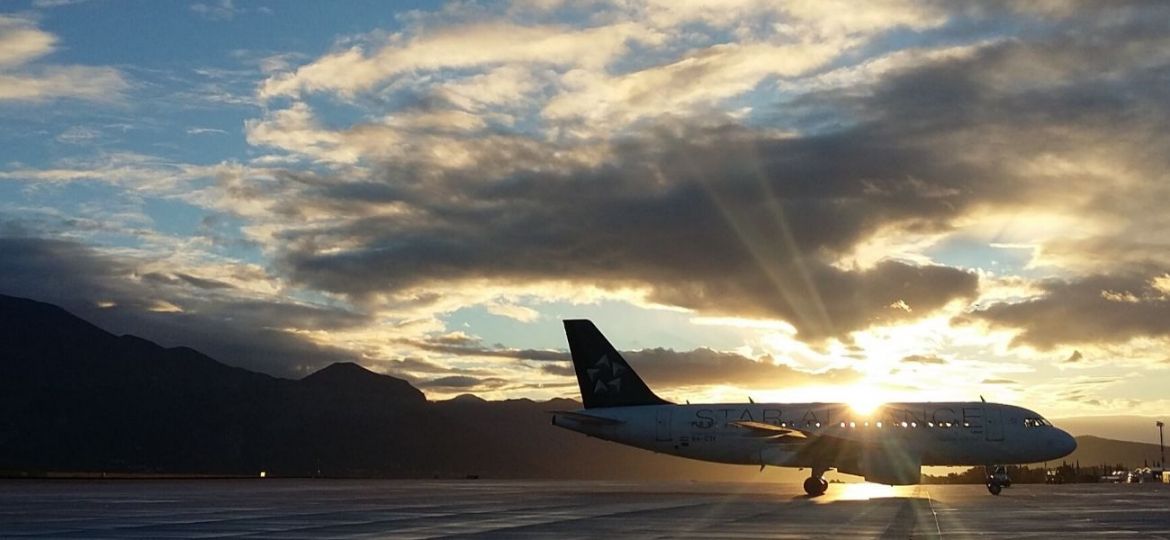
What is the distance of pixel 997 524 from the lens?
28938 mm

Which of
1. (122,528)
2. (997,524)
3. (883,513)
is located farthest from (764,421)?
(122,528)

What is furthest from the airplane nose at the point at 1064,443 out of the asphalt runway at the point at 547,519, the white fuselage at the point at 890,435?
the asphalt runway at the point at 547,519

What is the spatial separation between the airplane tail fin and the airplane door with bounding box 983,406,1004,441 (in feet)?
53.4

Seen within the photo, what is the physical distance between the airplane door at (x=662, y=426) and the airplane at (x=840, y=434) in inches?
2.0

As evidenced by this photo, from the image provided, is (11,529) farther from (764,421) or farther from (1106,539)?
(764,421)

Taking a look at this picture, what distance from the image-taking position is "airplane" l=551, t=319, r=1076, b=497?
56.9 metres

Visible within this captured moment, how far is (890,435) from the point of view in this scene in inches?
2279

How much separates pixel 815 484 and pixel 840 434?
148 inches

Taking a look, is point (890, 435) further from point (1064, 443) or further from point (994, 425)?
point (1064, 443)

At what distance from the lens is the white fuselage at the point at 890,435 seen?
57.3 meters

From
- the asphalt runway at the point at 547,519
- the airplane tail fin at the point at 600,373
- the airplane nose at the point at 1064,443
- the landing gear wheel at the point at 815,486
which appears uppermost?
the airplane tail fin at the point at 600,373

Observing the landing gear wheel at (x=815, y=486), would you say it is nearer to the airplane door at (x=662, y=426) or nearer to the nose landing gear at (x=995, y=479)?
the nose landing gear at (x=995, y=479)

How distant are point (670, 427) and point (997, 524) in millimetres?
33374

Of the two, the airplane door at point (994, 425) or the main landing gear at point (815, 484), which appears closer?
the main landing gear at point (815, 484)
